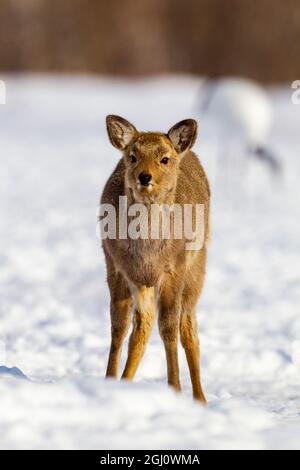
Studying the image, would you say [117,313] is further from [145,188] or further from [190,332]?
[145,188]

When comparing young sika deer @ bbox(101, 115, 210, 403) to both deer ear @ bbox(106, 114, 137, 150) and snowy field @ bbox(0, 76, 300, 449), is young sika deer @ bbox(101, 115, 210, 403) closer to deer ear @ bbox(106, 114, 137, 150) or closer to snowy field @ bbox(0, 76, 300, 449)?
deer ear @ bbox(106, 114, 137, 150)

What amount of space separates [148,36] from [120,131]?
118 ft

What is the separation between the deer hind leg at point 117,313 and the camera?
578 centimetres

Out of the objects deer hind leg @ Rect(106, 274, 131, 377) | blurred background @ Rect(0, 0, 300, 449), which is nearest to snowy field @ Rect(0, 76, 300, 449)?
blurred background @ Rect(0, 0, 300, 449)

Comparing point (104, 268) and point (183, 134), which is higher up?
point (183, 134)

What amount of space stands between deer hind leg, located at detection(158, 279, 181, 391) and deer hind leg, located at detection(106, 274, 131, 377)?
0.25 metres

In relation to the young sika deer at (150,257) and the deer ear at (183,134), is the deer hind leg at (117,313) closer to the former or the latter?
the young sika deer at (150,257)

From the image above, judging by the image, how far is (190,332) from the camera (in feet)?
20.0

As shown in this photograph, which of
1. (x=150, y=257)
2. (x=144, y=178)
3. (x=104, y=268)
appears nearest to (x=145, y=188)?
(x=144, y=178)

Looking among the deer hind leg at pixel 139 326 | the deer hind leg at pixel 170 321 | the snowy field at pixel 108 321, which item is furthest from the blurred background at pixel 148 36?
the deer hind leg at pixel 170 321

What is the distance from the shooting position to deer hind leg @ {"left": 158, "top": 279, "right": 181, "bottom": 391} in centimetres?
562

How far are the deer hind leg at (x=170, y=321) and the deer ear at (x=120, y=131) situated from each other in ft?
2.78

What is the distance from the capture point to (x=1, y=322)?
827 centimetres
